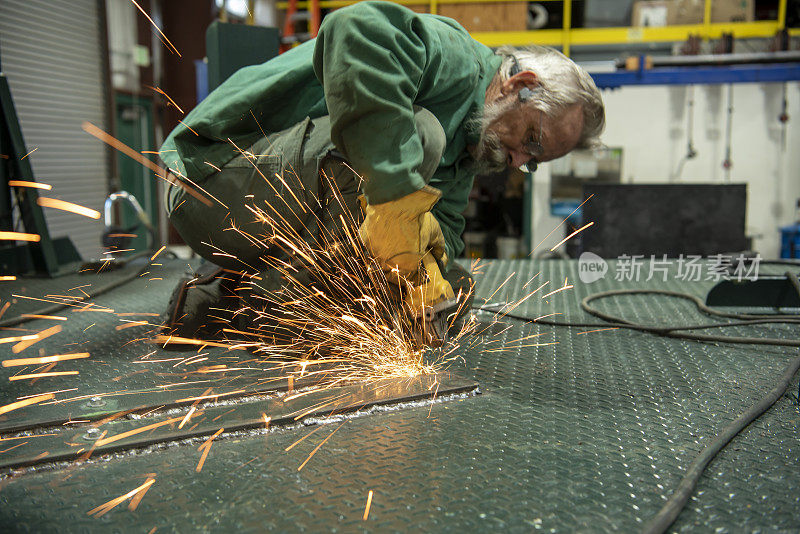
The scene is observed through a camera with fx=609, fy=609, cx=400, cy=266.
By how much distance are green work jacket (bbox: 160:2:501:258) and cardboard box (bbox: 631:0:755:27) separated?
4.42 metres

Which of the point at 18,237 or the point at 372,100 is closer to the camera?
the point at 372,100

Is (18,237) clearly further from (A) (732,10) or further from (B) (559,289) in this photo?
(A) (732,10)

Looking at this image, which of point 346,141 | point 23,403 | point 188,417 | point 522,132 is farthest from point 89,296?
point 522,132

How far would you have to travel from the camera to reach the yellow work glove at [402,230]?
4.95 feet

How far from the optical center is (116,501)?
1017mm

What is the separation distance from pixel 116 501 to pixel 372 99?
96cm

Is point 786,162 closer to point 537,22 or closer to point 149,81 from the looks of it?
point 537,22

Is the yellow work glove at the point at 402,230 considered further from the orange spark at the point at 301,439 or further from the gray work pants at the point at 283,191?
the orange spark at the point at 301,439

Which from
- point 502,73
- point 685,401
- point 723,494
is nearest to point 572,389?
point 685,401

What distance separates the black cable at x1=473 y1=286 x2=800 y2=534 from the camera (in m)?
0.98

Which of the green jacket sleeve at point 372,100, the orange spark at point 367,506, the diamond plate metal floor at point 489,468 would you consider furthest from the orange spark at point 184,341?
the orange spark at point 367,506

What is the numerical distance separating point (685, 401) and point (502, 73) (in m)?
1.07

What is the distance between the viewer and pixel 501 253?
19.8 feet

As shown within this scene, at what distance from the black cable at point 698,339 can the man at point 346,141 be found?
67cm
